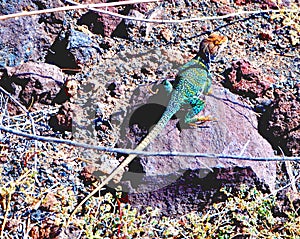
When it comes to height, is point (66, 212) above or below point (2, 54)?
below

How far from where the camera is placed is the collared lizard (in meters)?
3.38

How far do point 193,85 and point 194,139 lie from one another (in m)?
0.55

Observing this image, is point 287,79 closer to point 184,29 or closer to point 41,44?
point 184,29

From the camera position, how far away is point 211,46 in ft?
12.7

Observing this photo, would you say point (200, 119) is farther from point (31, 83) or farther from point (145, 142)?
point (31, 83)

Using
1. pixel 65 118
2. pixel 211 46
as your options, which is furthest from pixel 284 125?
pixel 65 118

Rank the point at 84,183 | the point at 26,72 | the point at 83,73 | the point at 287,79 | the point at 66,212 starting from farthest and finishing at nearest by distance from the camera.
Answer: the point at 287,79 < the point at 83,73 < the point at 26,72 < the point at 84,183 < the point at 66,212

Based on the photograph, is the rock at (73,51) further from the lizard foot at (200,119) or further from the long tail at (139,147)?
the lizard foot at (200,119)

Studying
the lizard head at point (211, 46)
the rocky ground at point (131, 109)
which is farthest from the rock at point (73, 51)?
the lizard head at point (211, 46)

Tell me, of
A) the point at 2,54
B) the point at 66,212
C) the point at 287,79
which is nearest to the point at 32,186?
the point at 66,212

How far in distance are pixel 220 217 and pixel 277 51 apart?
180 centimetres

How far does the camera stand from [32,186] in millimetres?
3160

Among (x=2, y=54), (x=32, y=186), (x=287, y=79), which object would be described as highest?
(x=2, y=54)

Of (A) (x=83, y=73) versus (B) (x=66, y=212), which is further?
(A) (x=83, y=73)
